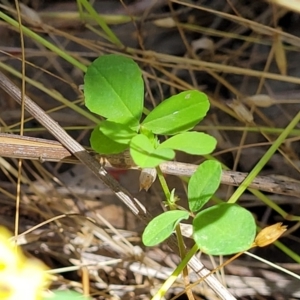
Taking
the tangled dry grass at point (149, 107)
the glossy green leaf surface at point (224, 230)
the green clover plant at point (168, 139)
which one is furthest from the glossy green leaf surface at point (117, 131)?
the tangled dry grass at point (149, 107)

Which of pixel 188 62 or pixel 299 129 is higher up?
pixel 188 62

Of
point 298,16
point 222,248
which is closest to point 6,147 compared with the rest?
point 222,248

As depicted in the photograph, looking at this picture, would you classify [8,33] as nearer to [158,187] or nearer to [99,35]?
[99,35]

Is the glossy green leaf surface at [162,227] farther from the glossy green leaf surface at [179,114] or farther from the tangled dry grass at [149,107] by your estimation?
the tangled dry grass at [149,107]

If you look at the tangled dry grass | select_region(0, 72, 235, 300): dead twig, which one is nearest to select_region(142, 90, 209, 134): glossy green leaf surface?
select_region(0, 72, 235, 300): dead twig

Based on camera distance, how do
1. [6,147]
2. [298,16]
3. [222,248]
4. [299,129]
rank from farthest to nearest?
[298,16] → [299,129] → [6,147] → [222,248]

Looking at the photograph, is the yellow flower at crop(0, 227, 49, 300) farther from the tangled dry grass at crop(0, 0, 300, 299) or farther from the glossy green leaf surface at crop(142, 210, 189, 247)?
the tangled dry grass at crop(0, 0, 300, 299)

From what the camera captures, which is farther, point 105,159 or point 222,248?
point 105,159
